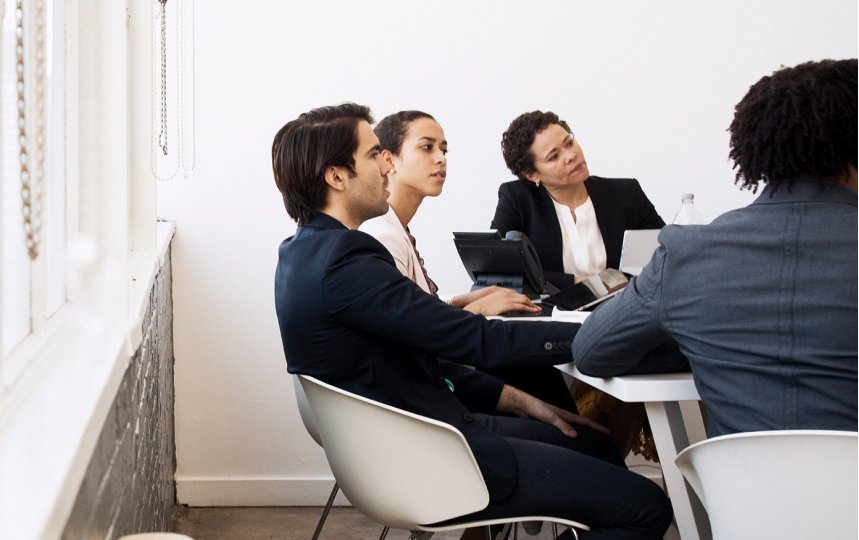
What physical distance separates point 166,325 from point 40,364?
6.41 feet

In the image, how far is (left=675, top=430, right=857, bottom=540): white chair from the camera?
1155 mm

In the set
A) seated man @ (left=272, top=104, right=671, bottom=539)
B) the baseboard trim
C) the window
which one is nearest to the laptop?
seated man @ (left=272, top=104, right=671, bottom=539)

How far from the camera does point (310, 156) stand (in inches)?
75.2

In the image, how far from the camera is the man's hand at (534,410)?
2.20 m

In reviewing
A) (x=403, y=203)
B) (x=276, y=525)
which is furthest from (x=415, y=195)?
(x=276, y=525)

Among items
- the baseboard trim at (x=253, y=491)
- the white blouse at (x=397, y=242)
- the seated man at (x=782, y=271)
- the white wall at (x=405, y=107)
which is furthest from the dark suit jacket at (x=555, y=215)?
the seated man at (x=782, y=271)

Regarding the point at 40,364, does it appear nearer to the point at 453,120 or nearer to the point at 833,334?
the point at 833,334

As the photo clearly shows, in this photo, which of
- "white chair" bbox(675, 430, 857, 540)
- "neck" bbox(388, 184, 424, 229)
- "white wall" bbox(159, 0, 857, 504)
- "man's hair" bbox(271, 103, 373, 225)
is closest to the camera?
"white chair" bbox(675, 430, 857, 540)

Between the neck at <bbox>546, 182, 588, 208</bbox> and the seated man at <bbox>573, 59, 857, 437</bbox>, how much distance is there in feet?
Answer: 6.18

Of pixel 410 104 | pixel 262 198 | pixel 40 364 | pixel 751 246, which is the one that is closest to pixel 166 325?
pixel 262 198

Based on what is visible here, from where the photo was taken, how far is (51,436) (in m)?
0.83

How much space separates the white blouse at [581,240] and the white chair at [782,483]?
6.29 feet

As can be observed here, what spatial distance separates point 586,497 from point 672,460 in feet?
0.55

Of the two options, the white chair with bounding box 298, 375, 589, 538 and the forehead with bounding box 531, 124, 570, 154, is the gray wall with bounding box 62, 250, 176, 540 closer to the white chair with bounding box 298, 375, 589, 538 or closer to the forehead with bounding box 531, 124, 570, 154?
the white chair with bounding box 298, 375, 589, 538
